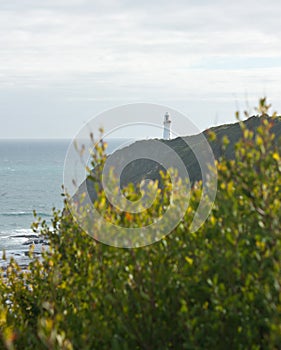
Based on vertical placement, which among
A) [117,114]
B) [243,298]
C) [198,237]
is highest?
[117,114]

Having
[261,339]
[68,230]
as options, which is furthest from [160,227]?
[68,230]

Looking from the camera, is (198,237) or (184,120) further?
(184,120)

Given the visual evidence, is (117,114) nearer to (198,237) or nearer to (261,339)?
(198,237)

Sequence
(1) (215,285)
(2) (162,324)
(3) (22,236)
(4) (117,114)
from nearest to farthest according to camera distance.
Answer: (1) (215,285), (2) (162,324), (4) (117,114), (3) (22,236)

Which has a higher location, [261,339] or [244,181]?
[244,181]

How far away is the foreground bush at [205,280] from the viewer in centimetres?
782

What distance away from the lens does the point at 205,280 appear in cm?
836

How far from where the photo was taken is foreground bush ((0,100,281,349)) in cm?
782

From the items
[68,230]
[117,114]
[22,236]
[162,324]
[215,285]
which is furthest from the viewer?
[22,236]

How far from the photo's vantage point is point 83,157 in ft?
28.5

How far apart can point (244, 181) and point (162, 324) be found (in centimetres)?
226

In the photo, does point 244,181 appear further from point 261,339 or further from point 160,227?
point 261,339

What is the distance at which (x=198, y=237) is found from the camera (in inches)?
353

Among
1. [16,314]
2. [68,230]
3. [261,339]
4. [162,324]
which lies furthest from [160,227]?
[16,314]
